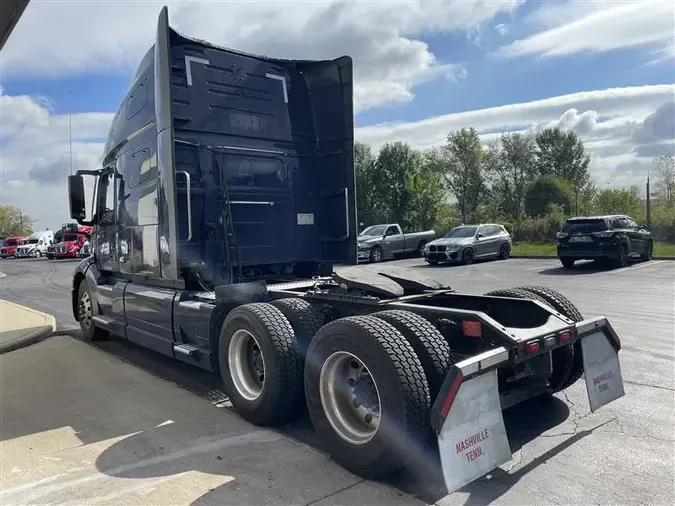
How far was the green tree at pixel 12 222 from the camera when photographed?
8225cm

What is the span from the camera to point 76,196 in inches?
294

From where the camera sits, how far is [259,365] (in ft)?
15.6

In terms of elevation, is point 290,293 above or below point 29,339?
above

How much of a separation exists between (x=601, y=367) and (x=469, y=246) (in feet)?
54.9

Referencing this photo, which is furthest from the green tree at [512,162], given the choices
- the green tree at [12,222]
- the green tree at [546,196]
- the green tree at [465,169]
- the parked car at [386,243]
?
the green tree at [12,222]

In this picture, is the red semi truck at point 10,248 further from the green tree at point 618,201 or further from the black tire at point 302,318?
the black tire at point 302,318

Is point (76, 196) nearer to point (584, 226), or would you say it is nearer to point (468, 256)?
point (584, 226)

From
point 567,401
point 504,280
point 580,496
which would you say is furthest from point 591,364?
point 504,280

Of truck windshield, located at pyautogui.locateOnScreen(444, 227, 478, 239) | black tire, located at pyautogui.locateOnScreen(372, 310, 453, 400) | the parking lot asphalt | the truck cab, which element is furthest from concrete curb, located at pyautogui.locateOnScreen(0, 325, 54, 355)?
truck windshield, located at pyautogui.locateOnScreen(444, 227, 478, 239)

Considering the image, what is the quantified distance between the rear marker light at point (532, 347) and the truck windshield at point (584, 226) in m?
14.8

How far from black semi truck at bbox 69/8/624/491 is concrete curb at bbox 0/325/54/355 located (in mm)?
658

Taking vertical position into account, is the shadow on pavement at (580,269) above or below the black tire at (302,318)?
below

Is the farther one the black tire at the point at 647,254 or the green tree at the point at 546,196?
the green tree at the point at 546,196

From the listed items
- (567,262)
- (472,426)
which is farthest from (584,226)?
(472,426)
